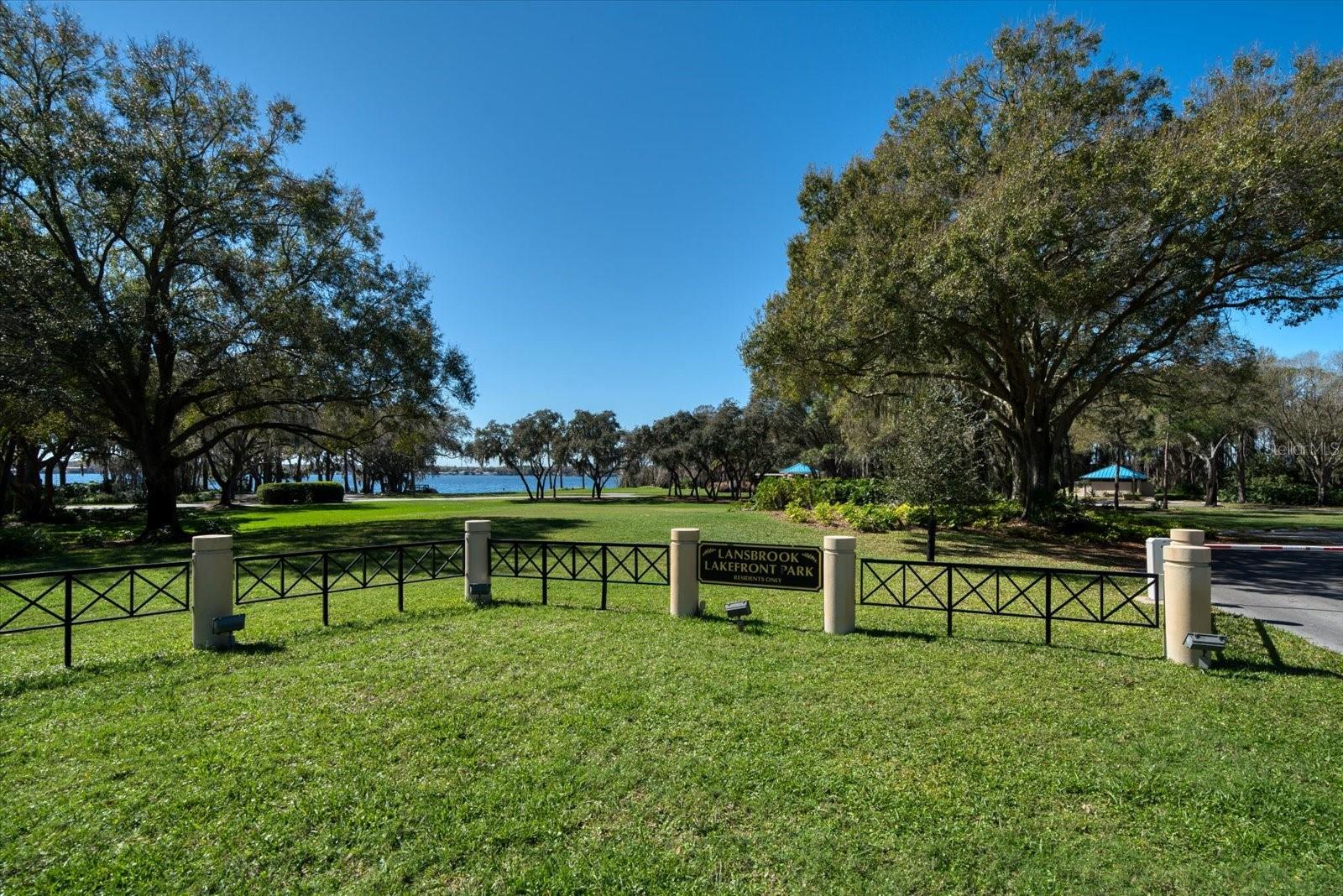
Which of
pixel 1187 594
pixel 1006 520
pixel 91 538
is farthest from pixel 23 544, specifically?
pixel 1006 520

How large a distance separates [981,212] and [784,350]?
6113 mm

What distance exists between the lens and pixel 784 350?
714 inches

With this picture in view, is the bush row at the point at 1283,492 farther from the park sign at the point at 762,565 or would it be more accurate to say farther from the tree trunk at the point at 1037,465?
the park sign at the point at 762,565

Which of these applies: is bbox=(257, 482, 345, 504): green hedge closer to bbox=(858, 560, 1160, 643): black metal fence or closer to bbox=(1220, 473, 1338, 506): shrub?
bbox=(858, 560, 1160, 643): black metal fence

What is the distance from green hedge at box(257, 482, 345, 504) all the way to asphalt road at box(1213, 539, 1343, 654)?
47.0 meters

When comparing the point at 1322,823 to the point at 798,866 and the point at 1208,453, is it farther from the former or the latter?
the point at 1208,453

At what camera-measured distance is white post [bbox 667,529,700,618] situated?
29.1 ft

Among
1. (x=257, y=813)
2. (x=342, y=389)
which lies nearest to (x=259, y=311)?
(x=342, y=389)

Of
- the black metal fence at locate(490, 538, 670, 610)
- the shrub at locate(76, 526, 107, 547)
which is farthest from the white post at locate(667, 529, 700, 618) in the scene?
the shrub at locate(76, 526, 107, 547)

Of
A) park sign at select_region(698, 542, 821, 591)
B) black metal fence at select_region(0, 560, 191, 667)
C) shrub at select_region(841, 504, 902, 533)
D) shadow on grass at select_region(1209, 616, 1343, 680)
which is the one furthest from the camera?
shrub at select_region(841, 504, 902, 533)

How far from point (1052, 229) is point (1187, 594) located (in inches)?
349

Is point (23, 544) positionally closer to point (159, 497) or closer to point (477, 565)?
point (159, 497)

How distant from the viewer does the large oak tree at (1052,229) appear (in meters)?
12.2

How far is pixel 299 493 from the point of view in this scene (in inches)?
1714
